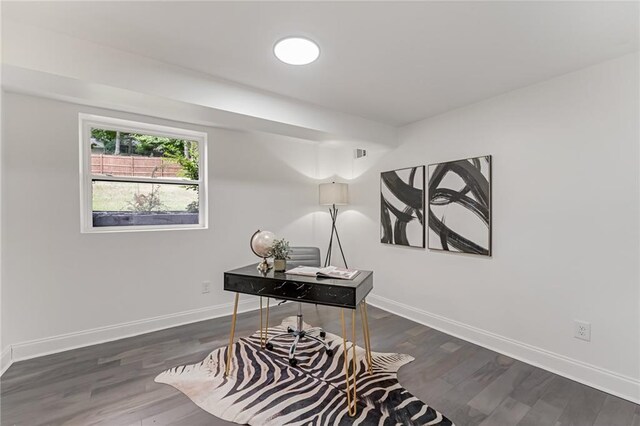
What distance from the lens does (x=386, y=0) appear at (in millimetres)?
1425

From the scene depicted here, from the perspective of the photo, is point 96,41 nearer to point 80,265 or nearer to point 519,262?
point 80,265

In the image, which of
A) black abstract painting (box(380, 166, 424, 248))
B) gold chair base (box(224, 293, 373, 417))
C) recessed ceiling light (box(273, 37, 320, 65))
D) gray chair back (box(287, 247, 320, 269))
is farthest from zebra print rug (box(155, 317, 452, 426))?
recessed ceiling light (box(273, 37, 320, 65))

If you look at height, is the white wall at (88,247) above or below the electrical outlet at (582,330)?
above

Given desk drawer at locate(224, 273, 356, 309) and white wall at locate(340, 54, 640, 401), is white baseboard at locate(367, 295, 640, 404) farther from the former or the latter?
desk drawer at locate(224, 273, 356, 309)

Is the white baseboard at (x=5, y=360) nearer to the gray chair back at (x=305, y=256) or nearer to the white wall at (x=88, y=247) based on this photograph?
the white wall at (x=88, y=247)

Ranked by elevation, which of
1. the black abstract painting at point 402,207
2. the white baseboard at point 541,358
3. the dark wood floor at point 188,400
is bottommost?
the dark wood floor at point 188,400

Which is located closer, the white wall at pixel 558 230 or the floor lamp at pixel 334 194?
the white wall at pixel 558 230

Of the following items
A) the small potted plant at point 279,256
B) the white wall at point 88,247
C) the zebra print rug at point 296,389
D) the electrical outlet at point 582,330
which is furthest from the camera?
the white wall at point 88,247

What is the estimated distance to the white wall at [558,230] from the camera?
6.37 feet

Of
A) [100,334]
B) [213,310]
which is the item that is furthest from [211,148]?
[100,334]

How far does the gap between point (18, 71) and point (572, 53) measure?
350 cm

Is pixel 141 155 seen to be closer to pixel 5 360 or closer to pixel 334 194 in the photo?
pixel 5 360

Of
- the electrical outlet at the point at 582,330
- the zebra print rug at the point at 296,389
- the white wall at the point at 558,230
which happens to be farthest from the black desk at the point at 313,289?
the electrical outlet at the point at 582,330

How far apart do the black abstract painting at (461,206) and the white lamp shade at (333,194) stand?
46.4 inches
